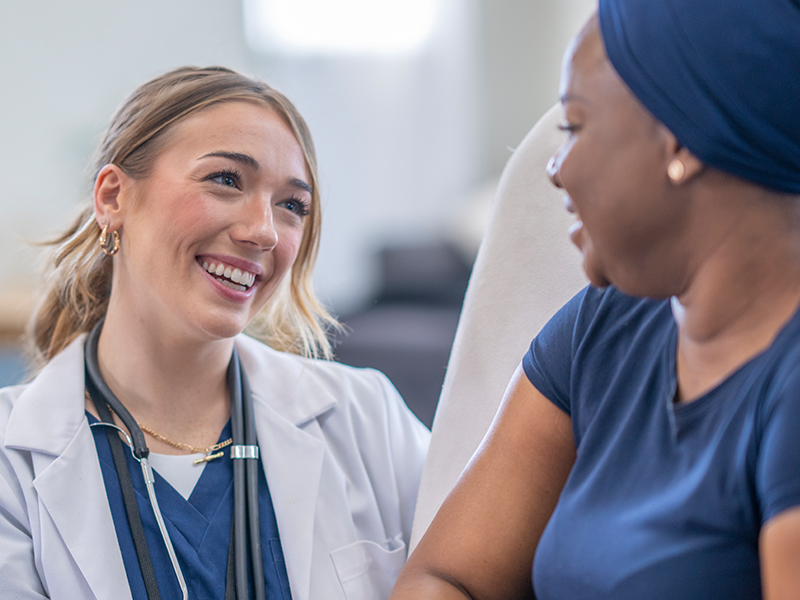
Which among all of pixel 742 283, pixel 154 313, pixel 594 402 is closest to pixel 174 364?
pixel 154 313

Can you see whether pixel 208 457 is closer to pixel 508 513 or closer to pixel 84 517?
pixel 84 517

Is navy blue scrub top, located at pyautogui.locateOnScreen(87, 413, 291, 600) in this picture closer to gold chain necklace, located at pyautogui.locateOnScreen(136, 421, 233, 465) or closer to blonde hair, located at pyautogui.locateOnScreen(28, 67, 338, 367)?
gold chain necklace, located at pyautogui.locateOnScreen(136, 421, 233, 465)

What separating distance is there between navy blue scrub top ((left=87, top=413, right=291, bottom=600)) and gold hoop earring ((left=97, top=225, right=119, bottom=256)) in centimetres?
30

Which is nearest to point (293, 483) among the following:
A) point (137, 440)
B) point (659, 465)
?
point (137, 440)

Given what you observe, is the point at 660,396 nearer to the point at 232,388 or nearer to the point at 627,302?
the point at 627,302

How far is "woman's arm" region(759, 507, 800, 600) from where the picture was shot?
59cm

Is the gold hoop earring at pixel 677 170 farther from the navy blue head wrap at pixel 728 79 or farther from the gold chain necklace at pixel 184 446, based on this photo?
the gold chain necklace at pixel 184 446

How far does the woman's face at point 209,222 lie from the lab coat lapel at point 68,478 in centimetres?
19

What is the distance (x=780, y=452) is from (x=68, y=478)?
1.03 metres

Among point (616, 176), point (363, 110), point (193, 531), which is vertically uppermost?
point (616, 176)

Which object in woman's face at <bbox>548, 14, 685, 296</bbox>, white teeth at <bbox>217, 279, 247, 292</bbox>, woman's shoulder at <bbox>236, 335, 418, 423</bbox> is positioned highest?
woman's face at <bbox>548, 14, 685, 296</bbox>

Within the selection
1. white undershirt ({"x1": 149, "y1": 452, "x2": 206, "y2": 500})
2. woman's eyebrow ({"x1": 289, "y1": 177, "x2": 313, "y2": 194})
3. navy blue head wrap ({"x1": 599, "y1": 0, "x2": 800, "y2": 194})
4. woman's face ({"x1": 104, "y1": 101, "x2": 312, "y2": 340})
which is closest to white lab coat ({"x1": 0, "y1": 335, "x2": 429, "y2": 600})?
white undershirt ({"x1": 149, "y1": 452, "x2": 206, "y2": 500})

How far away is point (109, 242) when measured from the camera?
1.39 metres

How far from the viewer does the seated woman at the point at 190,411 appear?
119 cm
